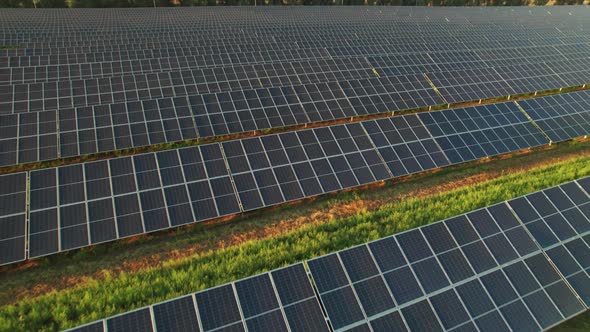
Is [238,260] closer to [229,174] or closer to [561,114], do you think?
[229,174]

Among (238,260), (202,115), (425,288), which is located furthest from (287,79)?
(425,288)

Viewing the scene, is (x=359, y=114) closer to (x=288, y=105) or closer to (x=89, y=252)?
(x=288, y=105)

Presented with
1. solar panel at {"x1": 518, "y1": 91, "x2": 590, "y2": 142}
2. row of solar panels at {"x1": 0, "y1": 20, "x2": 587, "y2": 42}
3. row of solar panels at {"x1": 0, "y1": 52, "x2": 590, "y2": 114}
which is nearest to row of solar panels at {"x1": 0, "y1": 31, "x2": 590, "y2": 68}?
row of solar panels at {"x1": 0, "y1": 20, "x2": 587, "y2": 42}

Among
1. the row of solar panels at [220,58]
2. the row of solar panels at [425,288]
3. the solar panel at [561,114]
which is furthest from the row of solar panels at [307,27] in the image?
the row of solar panels at [425,288]

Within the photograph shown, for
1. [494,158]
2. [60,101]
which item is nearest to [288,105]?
[494,158]

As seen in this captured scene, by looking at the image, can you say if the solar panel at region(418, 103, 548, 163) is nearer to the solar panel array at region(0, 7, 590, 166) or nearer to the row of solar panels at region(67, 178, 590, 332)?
the solar panel array at region(0, 7, 590, 166)

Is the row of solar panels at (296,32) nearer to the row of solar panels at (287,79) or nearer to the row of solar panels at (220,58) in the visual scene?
the row of solar panels at (220,58)
